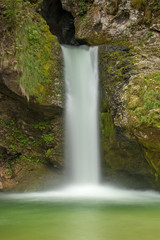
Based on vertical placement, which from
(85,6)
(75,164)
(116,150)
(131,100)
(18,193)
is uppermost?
(85,6)

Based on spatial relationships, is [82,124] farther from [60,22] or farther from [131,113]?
[60,22]

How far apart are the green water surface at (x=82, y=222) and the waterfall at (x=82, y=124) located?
108 inches

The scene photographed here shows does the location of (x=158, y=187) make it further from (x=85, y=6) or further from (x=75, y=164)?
(x=85, y=6)

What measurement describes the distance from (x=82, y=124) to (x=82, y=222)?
4.58m

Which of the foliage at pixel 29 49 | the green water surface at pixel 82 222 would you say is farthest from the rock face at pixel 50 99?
the green water surface at pixel 82 222

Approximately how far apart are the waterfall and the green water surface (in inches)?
108

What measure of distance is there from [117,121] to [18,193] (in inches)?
175

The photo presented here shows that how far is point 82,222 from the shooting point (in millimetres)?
4012

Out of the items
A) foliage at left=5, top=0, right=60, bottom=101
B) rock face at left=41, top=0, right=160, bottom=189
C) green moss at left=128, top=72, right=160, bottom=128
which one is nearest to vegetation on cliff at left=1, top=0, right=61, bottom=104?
foliage at left=5, top=0, right=60, bottom=101

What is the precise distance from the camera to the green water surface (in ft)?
10.6

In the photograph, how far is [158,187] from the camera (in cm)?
788

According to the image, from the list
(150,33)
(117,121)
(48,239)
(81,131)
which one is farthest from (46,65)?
(48,239)

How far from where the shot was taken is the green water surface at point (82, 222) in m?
3.24

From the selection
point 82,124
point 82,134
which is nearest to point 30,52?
point 82,124
